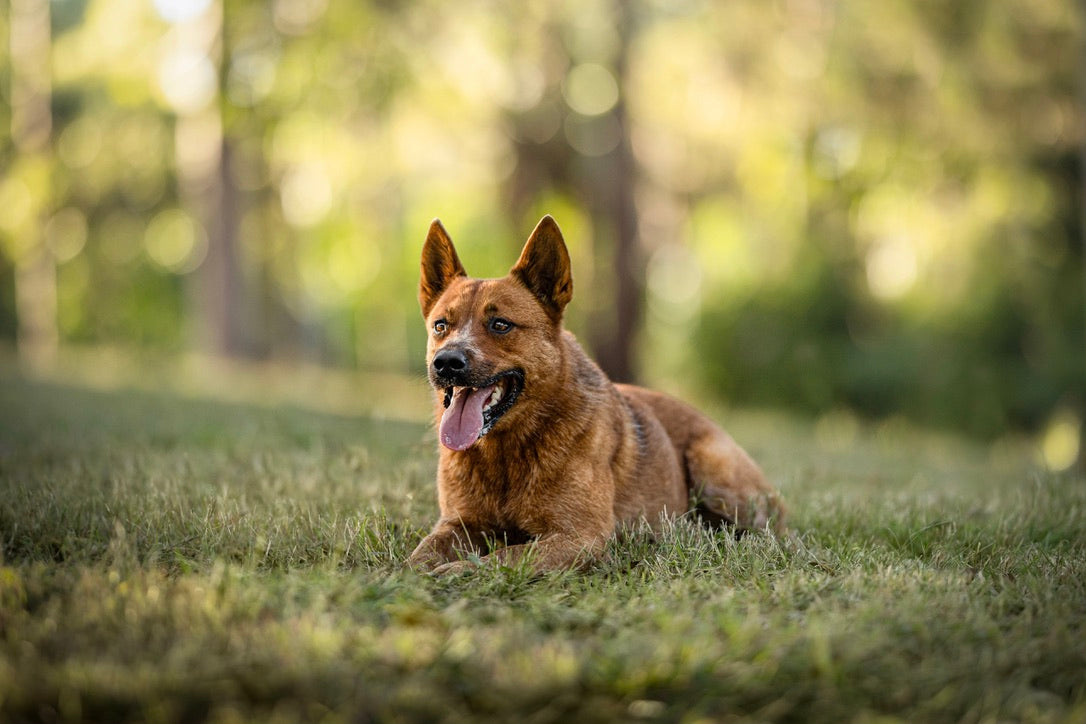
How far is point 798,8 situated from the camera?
18.9 meters

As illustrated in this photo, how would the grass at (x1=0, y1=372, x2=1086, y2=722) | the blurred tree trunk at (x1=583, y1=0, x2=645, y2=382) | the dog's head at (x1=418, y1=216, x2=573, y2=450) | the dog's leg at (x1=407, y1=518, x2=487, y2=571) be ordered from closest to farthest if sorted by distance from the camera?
the grass at (x1=0, y1=372, x2=1086, y2=722) < the dog's leg at (x1=407, y1=518, x2=487, y2=571) < the dog's head at (x1=418, y1=216, x2=573, y2=450) < the blurred tree trunk at (x1=583, y1=0, x2=645, y2=382)

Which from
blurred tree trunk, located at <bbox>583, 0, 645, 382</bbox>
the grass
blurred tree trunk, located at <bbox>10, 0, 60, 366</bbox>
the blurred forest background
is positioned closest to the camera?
the grass

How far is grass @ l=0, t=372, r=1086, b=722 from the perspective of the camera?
2.86 meters

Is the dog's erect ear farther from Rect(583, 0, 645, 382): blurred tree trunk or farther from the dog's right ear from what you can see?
Rect(583, 0, 645, 382): blurred tree trunk

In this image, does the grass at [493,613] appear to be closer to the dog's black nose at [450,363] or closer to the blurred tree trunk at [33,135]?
the dog's black nose at [450,363]

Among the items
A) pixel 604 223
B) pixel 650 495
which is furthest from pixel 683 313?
pixel 650 495

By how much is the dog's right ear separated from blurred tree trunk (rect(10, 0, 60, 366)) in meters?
19.6

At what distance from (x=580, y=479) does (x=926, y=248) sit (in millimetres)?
14148

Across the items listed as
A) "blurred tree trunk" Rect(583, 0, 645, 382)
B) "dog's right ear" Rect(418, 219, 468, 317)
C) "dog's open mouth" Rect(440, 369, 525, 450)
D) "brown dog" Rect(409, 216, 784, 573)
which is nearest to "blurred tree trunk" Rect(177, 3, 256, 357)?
"blurred tree trunk" Rect(583, 0, 645, 382)

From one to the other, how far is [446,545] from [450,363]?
2.97 feet

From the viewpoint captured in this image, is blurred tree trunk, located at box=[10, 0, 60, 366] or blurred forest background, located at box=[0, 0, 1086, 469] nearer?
blurred forest background, located at box=[0, 0, 1086, 469]

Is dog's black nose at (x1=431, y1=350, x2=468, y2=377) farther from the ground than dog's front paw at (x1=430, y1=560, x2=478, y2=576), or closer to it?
farther from the ground

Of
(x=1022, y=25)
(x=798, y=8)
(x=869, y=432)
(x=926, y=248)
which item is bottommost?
(x=869, y=432)

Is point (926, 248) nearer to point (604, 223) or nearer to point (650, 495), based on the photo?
point (604, 223)
